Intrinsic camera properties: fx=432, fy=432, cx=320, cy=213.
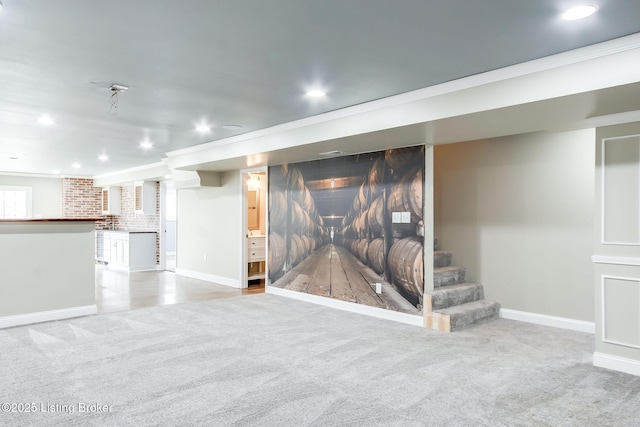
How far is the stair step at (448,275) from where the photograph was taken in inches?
210

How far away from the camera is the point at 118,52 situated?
296cm

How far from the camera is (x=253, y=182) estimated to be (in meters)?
8.60

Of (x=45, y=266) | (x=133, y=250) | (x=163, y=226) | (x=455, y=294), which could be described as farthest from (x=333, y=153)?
(x=133, y=250)

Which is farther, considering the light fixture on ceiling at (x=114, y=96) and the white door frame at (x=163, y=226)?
the white door frame at (x=163, y=226)

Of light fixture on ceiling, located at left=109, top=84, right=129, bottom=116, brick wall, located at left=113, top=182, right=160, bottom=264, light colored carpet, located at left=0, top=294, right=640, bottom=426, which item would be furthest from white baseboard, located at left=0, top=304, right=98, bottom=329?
brick wall, located at left=113, top=182, right=160, bottom=264

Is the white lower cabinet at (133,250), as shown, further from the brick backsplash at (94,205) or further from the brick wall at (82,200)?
the brick wall at (82,200)

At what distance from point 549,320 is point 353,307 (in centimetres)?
230

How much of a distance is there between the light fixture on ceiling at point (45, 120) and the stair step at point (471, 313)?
4915 millimetres

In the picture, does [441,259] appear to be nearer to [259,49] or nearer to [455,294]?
[455,294]

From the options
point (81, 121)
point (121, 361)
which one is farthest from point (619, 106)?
point (81, 121)

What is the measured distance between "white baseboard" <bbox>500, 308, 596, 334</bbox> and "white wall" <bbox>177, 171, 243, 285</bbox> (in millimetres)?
4469

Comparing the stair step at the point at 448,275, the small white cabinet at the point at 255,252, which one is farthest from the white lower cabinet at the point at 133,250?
the stair step at the point at 448,275

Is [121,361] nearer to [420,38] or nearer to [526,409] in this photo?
[526,409]

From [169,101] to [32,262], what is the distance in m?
2.58
